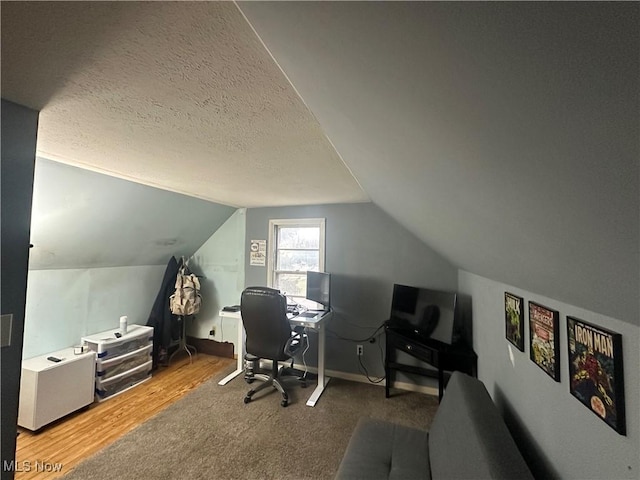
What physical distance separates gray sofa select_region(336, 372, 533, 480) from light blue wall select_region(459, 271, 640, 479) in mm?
174

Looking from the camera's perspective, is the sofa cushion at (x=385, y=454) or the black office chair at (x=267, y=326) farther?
the black office chair at (x=267, y=326)

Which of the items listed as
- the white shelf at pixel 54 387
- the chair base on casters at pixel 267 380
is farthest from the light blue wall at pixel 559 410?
the white shelf at pixel 54 387

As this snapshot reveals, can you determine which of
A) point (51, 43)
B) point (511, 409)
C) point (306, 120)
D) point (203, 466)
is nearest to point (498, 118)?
point (306, 120)

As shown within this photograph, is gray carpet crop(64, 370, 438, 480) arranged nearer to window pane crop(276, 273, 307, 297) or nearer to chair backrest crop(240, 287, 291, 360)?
chair backrest crop(240, 287, 291, 360)

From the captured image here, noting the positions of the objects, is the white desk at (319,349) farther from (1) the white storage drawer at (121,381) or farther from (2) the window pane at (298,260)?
(1) the white storage drawer at (121,381)

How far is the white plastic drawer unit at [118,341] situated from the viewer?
9.15 ft

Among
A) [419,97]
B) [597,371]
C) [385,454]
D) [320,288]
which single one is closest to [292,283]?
[320,288]

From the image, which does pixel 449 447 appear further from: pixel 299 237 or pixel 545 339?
pixel 299 237

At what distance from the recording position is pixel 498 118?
0.43 metres

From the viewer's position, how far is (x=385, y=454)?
1575 millimetres

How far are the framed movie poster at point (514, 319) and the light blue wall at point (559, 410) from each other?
0.04m

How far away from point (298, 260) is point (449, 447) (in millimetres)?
2589

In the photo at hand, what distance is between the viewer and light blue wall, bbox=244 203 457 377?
303 cm

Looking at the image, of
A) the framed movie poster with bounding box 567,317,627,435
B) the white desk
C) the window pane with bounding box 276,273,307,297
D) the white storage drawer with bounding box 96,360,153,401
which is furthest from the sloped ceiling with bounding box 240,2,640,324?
the white storage drawer with bounding box 96,360,153,401
